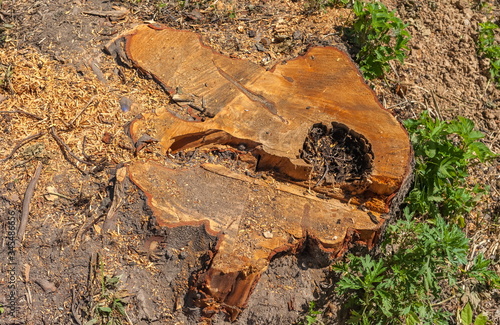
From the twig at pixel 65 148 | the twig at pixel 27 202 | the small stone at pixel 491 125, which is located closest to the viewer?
the twig at pixel 27 202

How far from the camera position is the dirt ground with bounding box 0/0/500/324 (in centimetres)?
250

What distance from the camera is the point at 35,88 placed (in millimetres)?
2941

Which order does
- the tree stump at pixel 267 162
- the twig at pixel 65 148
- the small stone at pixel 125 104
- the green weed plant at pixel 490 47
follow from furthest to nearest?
1. the green weed plant at pixel 490 47
2. the small stone at pixel 125 104
3. the twig at pixel 65 148
4. the tree stump at pixel 267 162

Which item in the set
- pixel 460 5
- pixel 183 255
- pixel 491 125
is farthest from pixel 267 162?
pixel 460 5

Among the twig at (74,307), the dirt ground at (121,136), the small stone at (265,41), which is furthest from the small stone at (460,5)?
the twig at (74,307)

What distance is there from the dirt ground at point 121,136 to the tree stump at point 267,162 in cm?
12

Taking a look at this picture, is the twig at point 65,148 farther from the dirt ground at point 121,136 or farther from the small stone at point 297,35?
the small stone at point 297,35

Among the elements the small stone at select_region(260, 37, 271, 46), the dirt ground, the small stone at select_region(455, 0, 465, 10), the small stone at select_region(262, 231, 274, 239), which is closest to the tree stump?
the small stone at select_region(262, 231, 274, 239)

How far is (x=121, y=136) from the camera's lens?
9.04 ft

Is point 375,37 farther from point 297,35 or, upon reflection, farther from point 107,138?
point 107,138

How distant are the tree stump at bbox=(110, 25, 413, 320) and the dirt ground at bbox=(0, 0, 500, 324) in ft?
0.39

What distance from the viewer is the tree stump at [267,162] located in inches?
95.7

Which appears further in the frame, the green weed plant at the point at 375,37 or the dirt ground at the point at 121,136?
the green weed plant at the point at 375,37

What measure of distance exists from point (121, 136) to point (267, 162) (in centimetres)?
93
